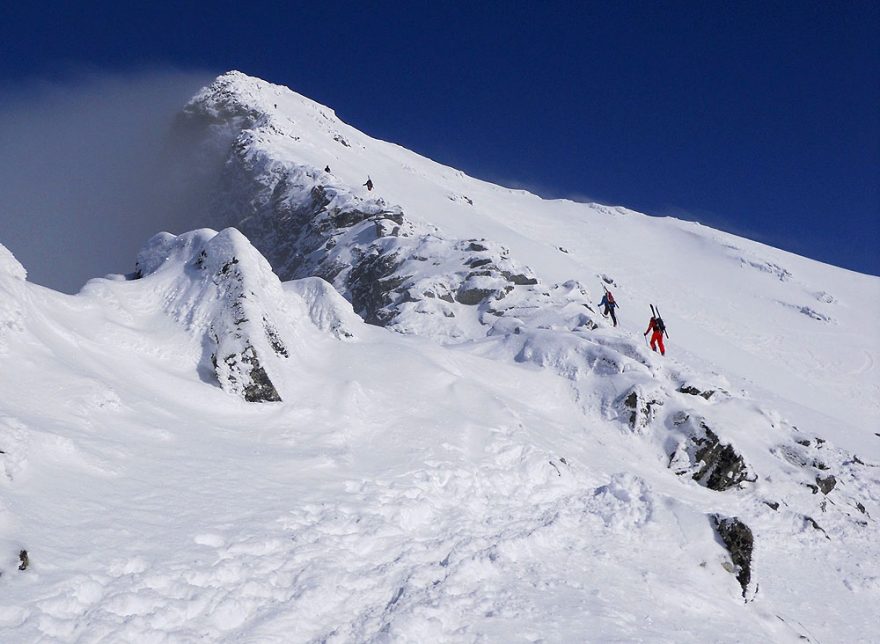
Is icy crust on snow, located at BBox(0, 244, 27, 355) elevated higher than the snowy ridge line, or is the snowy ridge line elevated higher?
the snowy ridge line

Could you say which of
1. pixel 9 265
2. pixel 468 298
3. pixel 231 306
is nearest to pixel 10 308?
pixel 9 265

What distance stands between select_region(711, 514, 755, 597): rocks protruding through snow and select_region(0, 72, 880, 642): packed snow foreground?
39mm

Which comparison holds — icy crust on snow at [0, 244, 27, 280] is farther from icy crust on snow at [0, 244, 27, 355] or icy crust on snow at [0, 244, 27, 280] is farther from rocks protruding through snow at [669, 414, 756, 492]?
rocks protruding through snow at [669, 414, 756, 492]

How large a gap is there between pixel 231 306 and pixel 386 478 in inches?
223

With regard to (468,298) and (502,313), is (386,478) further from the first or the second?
(468,298)

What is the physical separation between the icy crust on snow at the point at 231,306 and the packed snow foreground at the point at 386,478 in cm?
7

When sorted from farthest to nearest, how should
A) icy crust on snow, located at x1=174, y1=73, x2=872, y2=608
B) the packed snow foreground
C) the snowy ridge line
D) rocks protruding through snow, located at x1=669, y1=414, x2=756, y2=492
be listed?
the snowy ridge line → icy crust on snow, located at x1=174, y1=73, x2=872, y2=608 → rocks protruding through snow, located at x1=669, y1=414, x2=756, y2=492 → the packed snow foreground

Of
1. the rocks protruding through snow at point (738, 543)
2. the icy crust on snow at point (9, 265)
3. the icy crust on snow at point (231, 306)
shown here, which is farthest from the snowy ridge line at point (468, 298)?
the icy crust on snow at point (9, 265)

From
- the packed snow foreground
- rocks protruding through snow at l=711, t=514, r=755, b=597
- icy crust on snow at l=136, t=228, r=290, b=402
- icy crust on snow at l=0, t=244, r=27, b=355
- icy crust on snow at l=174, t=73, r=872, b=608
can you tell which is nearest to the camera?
the packed snow foreground

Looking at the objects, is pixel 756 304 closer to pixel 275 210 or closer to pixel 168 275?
pixel 275 210

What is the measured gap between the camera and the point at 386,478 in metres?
10.7

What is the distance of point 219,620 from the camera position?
21.1ft

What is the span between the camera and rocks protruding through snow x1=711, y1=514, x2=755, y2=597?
418 inches

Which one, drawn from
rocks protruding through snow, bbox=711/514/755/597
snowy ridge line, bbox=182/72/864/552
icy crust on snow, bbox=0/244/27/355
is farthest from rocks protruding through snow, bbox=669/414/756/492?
icy crust on snow, bbox=0/244/27/355
